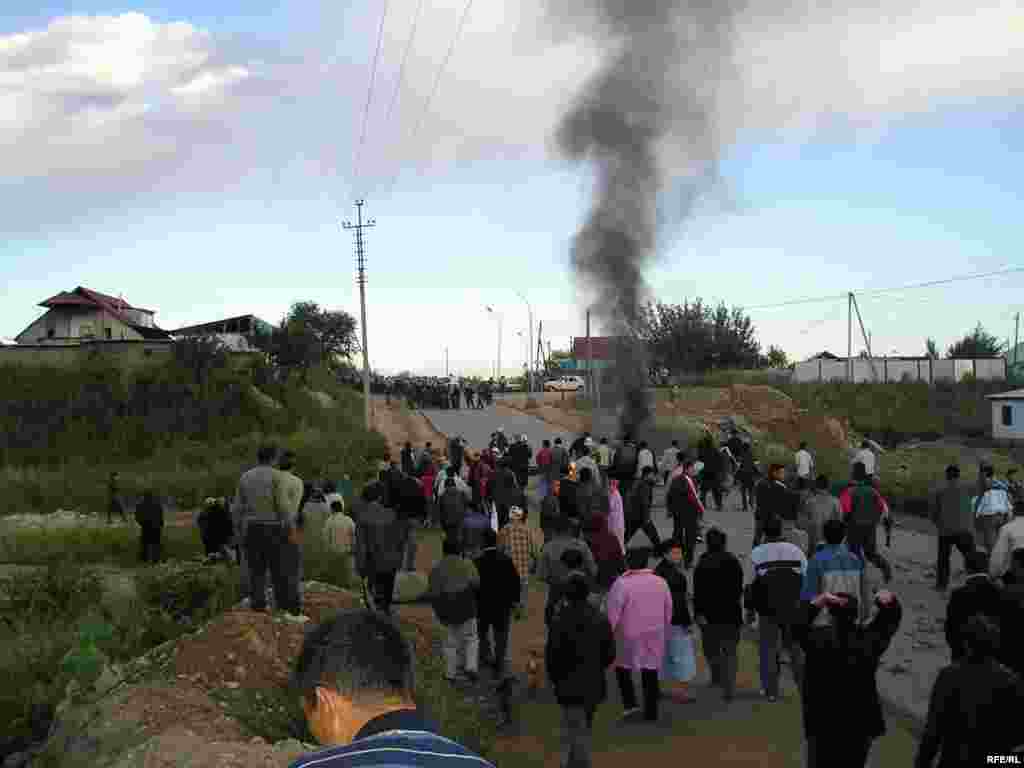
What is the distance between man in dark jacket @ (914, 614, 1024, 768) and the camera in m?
4.59

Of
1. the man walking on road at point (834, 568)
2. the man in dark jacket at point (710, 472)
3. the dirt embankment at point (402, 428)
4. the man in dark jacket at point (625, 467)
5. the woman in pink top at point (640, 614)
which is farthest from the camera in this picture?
the dirt embankment at point (402, 428)

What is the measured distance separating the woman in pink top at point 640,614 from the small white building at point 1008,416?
41.7 m

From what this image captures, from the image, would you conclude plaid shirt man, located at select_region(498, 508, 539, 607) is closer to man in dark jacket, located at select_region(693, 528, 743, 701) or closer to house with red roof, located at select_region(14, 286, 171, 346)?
man in dark jacket, located at select_region(693, 528, 743, 701)

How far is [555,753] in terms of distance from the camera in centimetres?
793

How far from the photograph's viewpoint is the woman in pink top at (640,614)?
7.89 m

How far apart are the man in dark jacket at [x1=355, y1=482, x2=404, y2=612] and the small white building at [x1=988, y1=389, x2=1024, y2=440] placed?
4048 cm

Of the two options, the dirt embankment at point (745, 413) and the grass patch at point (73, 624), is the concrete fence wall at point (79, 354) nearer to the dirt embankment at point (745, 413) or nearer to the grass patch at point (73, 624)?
the dirt embankment at point (745, 413)

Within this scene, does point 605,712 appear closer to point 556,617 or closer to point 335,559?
point 556,617

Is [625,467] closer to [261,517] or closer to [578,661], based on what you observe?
[261,517]

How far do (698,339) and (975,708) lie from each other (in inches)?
2846

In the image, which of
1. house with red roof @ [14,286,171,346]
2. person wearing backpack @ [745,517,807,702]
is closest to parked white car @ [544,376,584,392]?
house with red roof @ [14,286,171,346]

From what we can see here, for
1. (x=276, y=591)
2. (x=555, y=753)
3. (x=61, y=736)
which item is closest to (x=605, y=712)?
(x=555, y=753)

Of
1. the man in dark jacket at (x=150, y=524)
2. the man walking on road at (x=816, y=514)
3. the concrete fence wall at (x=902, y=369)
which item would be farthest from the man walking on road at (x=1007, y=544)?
the concrete fence wall at (x=902, y=369)

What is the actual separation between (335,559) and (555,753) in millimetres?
6218
